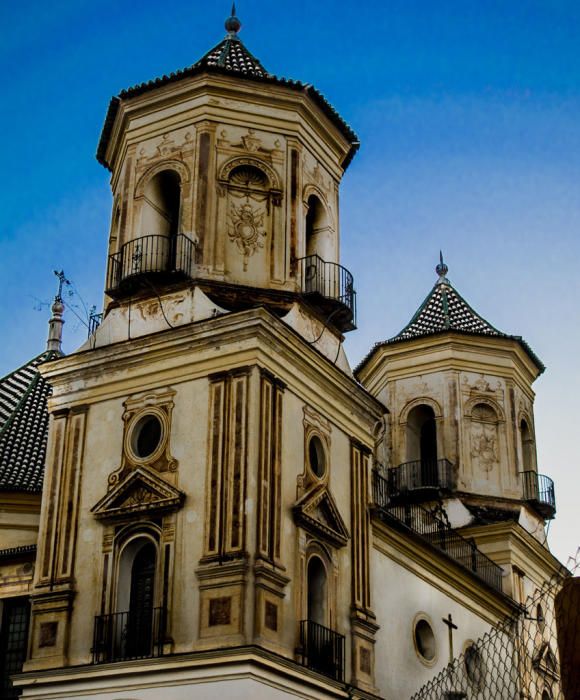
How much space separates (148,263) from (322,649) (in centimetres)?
786

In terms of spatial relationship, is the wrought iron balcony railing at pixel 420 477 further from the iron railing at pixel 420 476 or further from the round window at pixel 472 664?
the round window at pixel 472 664

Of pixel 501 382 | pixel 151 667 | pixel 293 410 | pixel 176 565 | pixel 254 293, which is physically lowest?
pixel 151 667

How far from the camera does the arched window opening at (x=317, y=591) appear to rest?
69.5 feet

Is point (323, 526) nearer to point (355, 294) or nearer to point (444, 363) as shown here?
point (355, 294)

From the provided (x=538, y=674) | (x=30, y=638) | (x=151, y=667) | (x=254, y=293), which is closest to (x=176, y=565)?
(x=151, y=667)

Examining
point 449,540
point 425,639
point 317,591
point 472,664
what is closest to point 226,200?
point 317,591

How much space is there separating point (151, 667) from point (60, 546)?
3172mm

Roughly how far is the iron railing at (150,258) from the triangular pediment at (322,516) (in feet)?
15.5

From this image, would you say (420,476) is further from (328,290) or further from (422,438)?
(328,290)

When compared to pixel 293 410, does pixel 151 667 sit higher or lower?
lower

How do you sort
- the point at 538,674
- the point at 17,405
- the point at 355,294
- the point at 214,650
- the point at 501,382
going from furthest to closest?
the point at 501,382 < the point at 538,674 < the point at 17,405 < the point at 355,294 < the point at 214,650

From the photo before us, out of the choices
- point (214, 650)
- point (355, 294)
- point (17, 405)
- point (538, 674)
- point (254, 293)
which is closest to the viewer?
point (214, 650)

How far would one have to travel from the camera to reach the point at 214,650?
60.8 ft

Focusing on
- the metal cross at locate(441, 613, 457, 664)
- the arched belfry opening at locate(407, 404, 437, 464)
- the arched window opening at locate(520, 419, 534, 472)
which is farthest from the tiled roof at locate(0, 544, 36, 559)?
the arched window opening at locate(520, 419, 534, 472)
